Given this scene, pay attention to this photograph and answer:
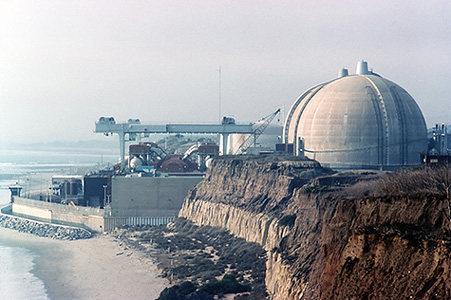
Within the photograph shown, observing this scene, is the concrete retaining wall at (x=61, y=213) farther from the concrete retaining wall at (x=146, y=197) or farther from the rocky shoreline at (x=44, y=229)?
the concrete retaining wall at (x=146, y=197)

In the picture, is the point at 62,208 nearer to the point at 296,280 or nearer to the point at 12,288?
the point at 12,288

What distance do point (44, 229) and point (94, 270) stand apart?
24.2m

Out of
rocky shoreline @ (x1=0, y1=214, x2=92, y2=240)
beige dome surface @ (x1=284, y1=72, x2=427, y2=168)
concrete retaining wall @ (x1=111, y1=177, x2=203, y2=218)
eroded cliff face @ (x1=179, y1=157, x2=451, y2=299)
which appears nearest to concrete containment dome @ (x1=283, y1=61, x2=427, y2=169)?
beige dome surface @ (x1=284, y1=72, x2=427, y2=168)

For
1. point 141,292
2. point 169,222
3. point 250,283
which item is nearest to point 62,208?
point 169,222

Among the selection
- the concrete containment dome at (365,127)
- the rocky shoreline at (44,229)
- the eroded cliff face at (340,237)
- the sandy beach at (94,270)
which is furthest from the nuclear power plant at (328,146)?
the eroded cliff face at (340,237)

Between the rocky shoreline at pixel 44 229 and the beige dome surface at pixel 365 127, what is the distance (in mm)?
22161

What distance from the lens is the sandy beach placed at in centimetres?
4625

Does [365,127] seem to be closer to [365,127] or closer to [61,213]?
[365,127]

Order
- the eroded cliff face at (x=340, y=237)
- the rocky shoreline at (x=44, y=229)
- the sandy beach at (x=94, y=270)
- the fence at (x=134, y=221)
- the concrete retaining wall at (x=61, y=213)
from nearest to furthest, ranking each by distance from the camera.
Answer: the eroded cliff face at (x=340, y=237) → the sandy beach at (x=94, y=270) → the rocky shoreline at (x=44, y=229) → the fence at (x=134, y=221) → the concrete retaining wall at (x=61, y=213)

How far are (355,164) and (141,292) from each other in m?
30.7

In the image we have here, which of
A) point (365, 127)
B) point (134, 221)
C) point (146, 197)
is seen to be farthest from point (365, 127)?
point (134, 221)

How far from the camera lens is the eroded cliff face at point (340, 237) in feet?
63.4

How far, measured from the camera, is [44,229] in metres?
76.1

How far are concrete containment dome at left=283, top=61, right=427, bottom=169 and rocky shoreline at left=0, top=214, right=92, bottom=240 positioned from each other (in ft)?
72.8
